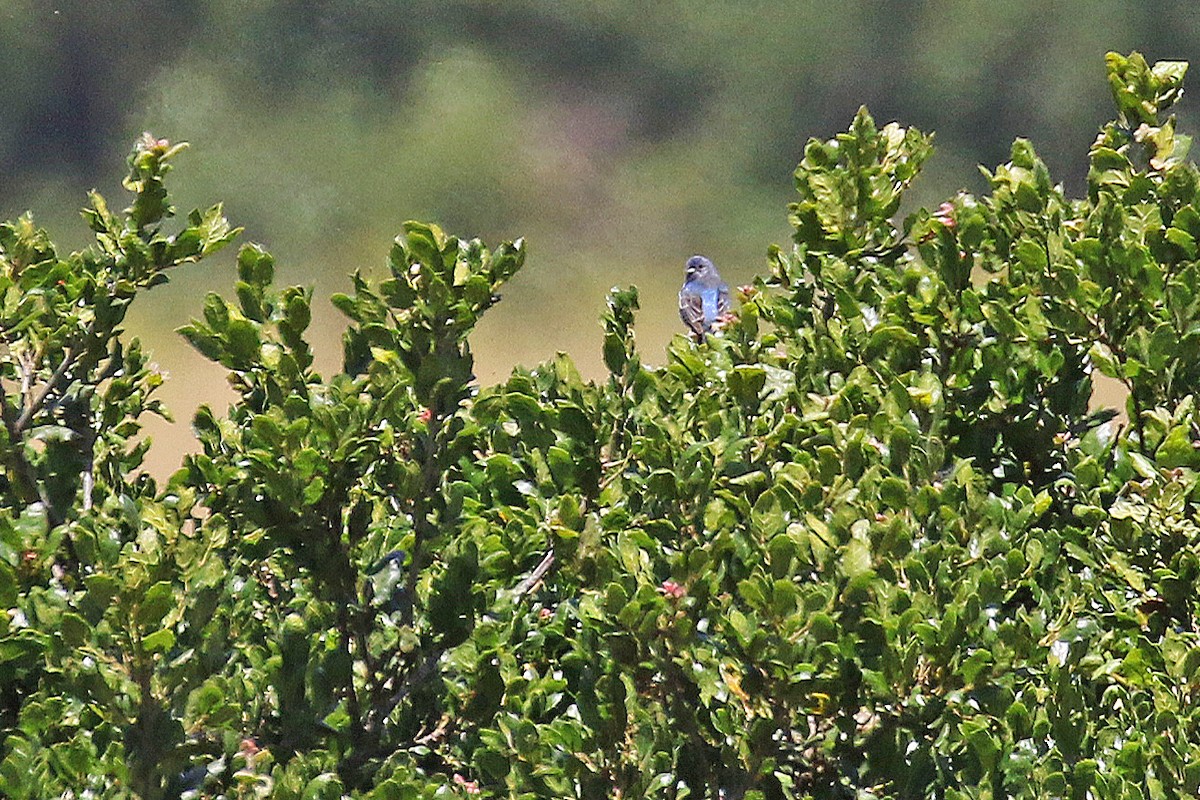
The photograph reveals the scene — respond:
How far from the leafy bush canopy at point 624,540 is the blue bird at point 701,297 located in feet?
12.3

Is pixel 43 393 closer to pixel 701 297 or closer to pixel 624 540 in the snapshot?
pixel 624 540

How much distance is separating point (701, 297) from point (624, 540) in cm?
515

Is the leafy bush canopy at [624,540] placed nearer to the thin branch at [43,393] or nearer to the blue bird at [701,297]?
the thin branch at [43,393]

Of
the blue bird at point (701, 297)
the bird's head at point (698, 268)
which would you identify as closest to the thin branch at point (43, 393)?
the blue bird at point (701, 297)

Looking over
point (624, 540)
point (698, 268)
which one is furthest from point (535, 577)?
point (698, 268)

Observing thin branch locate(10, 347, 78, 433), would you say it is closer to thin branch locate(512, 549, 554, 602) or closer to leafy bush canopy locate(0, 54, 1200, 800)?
leafy bush canopy locate(0, 54, 1200, 800)

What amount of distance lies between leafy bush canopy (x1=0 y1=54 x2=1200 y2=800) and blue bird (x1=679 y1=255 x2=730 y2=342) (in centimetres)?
374

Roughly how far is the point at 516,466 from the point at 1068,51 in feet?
64.2

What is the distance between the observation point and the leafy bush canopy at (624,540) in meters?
1.79

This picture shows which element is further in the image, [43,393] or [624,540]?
[43,393]

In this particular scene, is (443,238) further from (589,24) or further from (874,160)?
(589,24)

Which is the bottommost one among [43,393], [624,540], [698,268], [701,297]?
[624,540]

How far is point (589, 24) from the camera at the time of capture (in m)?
20.2

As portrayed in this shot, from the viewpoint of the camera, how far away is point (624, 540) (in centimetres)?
187
